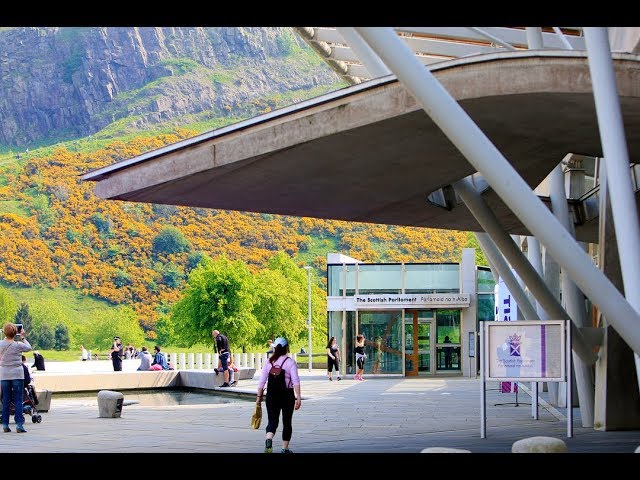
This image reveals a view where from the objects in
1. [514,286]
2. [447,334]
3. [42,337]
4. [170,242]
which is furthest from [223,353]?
[170,242]

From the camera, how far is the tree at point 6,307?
134 meters

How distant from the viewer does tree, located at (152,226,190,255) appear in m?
144

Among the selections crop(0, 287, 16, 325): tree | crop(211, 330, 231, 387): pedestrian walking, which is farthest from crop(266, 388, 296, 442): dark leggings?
crop(0, 287, 16, 325): tree

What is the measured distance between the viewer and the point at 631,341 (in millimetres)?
13789

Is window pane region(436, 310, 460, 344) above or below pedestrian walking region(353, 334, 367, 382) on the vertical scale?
above

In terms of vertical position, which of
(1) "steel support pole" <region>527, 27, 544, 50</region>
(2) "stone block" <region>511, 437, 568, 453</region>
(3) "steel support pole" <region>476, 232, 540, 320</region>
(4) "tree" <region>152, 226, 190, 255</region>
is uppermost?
(4) "tree" <region>152, 226, 190, 255</region>

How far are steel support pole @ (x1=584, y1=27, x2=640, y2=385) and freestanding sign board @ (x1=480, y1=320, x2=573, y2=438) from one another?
87.0 inches

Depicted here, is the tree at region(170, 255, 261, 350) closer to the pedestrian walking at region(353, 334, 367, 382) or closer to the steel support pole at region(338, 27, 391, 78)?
the pedestrian walking at region(353, 334, 367, 382)

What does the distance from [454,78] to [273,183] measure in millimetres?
4533

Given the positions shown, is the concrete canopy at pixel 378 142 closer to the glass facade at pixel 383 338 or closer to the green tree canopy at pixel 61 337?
the glass facade at pixel 383 338

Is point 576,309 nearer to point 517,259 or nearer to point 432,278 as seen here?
point 517,259

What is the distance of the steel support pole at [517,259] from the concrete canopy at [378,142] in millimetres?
604
